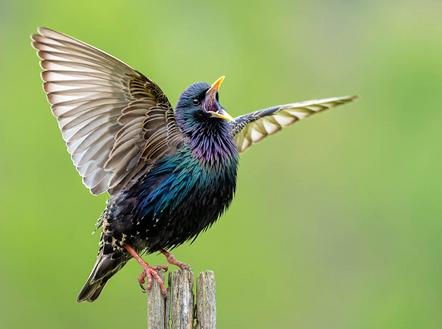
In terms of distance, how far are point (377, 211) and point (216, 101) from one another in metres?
17.8

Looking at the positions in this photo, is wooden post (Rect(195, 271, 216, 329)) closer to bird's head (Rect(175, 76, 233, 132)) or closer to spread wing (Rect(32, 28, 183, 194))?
spread wing (Rect(32, 28, 183, 194))

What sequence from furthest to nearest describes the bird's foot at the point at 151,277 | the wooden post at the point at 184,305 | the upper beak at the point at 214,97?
the upper beak at the point at 214,97, the bird's foot at the point at 151,277, the wooden post at the point at 184,305

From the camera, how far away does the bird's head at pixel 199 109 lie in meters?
7.70

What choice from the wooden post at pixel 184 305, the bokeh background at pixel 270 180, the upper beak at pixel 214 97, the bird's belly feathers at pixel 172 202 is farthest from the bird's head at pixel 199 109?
the bokeh background at pixel 270 180

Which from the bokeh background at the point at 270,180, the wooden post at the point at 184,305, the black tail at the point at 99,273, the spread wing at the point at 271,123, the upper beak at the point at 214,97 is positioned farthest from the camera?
the bokeh background at the point at 270,180

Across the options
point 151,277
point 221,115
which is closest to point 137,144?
point 221,115

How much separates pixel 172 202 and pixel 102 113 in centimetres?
73

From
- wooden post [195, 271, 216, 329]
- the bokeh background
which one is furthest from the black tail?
the bokeh background

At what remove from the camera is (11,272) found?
18391 millimetres

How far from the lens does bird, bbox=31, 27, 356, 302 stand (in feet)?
24.7

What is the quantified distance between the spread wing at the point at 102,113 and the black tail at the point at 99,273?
522 millimetres

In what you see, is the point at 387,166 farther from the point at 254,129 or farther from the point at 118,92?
the point at 118,92

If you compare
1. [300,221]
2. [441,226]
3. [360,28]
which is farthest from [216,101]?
[360,28]

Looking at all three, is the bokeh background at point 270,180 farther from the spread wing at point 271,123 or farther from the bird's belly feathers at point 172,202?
the bird's belly feathers at point 172,202
